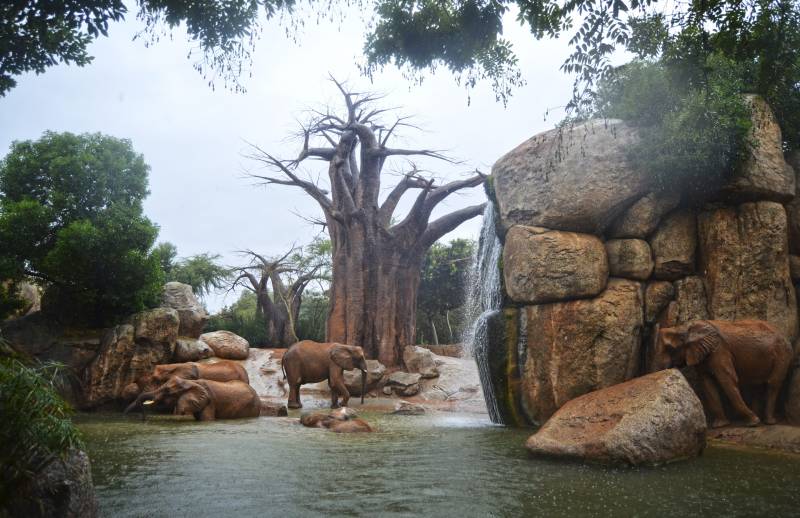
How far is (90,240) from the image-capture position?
1416cm

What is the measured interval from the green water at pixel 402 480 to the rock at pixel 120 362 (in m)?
6.25

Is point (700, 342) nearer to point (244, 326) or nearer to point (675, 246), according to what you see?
point (675, 246)

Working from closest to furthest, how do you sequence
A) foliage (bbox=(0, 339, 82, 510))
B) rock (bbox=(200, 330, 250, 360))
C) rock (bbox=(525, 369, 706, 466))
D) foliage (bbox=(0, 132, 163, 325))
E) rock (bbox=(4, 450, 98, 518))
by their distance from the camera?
foliage (bbox=(0, 339, 82, 510)) → rock (bbox=(4, 450, 98, 518)) → rock (bbox=(525, 369, 706, 466)) → foliage (bbox=(0, 132, 163, 325)) → rock (bbox=(200, 330, 250, 360))

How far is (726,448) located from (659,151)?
15.1 feet

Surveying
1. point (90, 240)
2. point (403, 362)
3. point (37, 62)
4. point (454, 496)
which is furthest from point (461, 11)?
point (403, 362)

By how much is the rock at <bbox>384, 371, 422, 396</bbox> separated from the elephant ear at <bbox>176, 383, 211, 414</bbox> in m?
9.06

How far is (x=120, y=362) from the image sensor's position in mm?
14195

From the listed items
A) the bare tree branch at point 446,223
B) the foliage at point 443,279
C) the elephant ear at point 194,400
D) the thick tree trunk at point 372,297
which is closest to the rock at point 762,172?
the elephant ear at point 194,400

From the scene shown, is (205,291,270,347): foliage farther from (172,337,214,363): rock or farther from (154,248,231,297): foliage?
(172,337,214,363): rock

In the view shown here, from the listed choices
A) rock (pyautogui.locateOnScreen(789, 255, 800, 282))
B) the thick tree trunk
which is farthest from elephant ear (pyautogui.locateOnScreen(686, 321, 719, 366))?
the thick tree trunk

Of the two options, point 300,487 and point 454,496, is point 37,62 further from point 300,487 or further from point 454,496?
point 454,496

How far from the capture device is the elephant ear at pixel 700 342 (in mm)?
8383

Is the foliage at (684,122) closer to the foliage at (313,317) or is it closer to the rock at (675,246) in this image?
the rock at (675,246)

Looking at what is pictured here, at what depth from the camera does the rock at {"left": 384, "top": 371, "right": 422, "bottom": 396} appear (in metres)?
19.1
